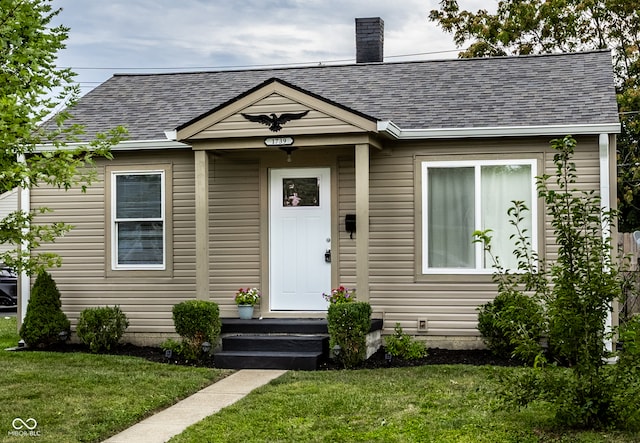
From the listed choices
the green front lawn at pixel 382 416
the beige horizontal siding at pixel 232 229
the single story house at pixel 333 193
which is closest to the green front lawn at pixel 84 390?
the green front lawn at pixel 382 416

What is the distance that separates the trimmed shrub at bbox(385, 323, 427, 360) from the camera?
10.5m

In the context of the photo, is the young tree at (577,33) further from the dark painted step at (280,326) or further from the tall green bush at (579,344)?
the tall green bush at (579,344)

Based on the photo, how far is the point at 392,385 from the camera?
8.52 m

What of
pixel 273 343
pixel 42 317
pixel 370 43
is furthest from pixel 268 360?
pixel 370 43

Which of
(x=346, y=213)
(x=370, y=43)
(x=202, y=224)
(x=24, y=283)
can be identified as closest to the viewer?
(x=202, y=224)

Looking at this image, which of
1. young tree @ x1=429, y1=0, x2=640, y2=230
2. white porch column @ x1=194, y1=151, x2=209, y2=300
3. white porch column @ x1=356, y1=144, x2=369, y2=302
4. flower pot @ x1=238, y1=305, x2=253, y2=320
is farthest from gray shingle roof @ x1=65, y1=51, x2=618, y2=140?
young tree @ x1=429, y1=0, x2=640, y2=230

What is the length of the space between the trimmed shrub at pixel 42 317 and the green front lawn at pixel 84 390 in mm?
456

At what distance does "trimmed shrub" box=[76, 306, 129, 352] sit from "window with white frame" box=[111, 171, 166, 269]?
0.89m

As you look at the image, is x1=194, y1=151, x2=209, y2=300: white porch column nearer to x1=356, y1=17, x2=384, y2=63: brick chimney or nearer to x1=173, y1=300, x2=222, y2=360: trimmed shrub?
x1=173, y1=300, x2=222, y2=360: trimmed shrub

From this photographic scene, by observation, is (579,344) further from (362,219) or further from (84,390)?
(84,390)

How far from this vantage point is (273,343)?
10.5m

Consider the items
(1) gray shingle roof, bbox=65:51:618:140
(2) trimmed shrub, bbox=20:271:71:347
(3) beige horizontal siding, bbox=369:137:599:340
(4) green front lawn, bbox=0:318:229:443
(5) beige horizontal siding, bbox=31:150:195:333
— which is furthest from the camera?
(5) beige horizontal siding, bbox=31:150:195:333

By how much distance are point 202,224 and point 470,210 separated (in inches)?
139

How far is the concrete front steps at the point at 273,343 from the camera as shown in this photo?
33.1 feet
